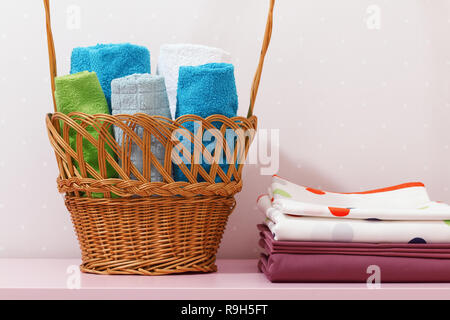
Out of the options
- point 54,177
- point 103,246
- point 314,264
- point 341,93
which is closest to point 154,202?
point 103,246

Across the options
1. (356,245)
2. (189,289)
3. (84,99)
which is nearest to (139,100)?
(84,99)

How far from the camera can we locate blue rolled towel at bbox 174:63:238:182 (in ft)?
2.46

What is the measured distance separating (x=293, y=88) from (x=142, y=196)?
1.44ft

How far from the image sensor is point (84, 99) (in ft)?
2.54

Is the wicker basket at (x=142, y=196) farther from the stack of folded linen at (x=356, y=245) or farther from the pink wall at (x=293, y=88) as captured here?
the pink wall at (x=293, y=88)

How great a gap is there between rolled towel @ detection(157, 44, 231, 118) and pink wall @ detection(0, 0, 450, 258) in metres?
0.19

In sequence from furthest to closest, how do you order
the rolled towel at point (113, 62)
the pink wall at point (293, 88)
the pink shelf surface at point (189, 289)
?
the pink wall at point (293, 88) < the rolled towel at point (113, 62) < the pink shelf surface at point (189, 289)

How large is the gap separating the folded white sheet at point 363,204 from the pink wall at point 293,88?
0.14 m

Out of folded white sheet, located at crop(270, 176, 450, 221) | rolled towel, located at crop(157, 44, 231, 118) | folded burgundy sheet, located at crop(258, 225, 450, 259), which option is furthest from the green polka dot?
rolled towel, located at crop(157, 44, 231, 118)

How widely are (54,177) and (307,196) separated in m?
0.49

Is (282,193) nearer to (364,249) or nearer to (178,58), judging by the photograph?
(364,249)

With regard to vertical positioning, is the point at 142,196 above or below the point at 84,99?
below

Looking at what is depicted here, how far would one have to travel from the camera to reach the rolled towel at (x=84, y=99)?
0.76 metres

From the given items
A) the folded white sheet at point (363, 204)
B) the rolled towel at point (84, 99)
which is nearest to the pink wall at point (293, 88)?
the folded white sheet at point (363, 204)
